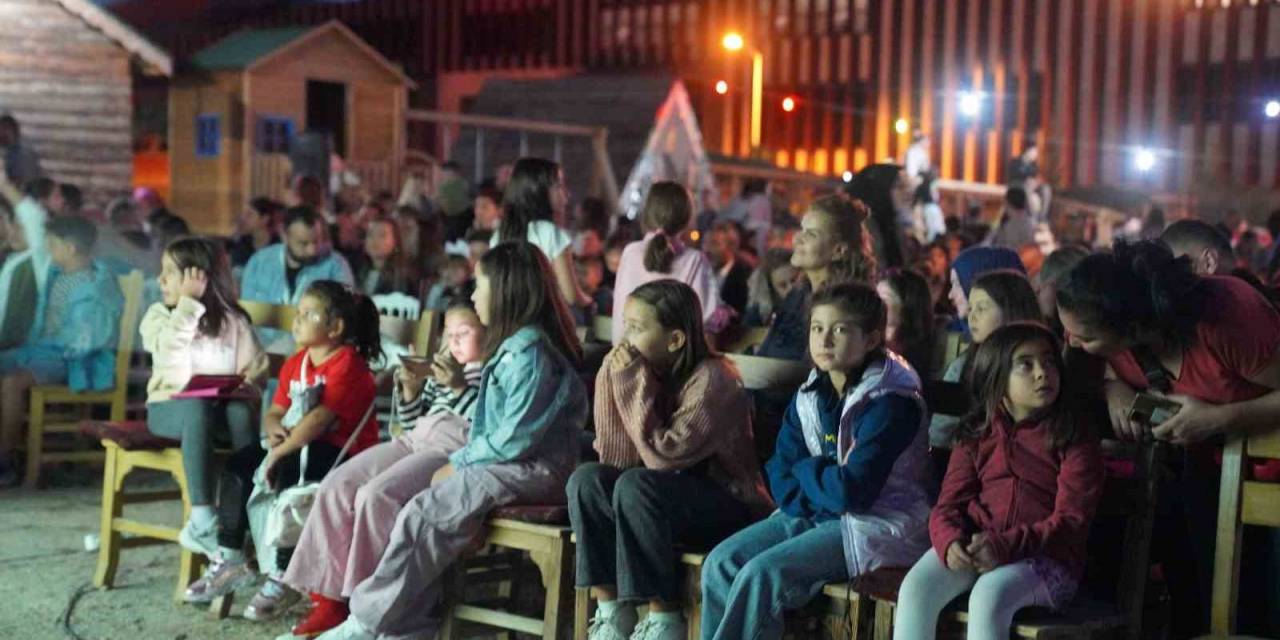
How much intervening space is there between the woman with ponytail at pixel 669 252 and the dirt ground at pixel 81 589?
2.14 meters

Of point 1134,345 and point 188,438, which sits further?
point 188,438

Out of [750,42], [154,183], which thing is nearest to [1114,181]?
[750,42]

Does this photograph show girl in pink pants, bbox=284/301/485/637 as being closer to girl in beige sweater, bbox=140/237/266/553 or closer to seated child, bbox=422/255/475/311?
girl in beige sweater, bbox=140/237/266/553

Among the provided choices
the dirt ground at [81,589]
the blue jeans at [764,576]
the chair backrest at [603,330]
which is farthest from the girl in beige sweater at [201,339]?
the blue jeans at [764,576]

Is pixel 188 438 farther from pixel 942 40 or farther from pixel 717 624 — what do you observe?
pixel 942 40

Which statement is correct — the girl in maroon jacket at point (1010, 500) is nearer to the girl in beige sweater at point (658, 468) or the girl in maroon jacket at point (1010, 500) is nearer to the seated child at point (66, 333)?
the girl in beige sweater at point (658, 468)

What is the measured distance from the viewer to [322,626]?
579 centimetres

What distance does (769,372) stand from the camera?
5617 mm

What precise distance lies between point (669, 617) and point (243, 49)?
732 inches

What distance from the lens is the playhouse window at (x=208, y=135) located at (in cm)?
2186

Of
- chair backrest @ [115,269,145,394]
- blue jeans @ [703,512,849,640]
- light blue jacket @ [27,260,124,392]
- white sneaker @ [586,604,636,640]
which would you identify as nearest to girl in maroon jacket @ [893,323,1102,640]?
blue jeans @ [703,512,849,640]

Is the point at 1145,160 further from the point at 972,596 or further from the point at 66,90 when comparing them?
the point at 972,596

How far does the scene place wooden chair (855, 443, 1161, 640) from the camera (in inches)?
167

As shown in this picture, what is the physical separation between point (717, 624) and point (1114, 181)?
96.6ft
